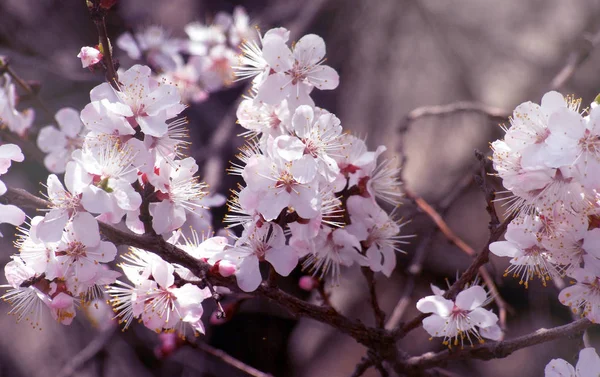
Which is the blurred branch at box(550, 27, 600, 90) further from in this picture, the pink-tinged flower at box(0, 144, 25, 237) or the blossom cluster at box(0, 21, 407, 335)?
the pink-tinged flower at box(0, 144, 25, 237)

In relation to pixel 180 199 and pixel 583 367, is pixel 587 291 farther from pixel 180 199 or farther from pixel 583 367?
pixel 180 199

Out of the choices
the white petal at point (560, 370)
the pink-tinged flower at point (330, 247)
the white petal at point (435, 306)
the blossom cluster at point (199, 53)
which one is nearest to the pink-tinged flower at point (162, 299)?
the pink-tinged flower at point (330, 247)

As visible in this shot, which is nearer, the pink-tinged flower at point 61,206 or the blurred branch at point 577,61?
the pink-tinged flower at point 61,206

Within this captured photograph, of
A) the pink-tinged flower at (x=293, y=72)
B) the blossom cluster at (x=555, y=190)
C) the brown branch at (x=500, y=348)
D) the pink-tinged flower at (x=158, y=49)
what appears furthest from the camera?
the pink-tinged flower at (x=158, y=49)

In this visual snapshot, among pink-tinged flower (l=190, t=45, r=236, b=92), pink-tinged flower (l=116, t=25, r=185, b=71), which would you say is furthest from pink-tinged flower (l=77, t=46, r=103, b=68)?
pink-tinged flower (l=190, t=45, r=236, b=92)

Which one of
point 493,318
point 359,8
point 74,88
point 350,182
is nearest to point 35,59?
point 74,88

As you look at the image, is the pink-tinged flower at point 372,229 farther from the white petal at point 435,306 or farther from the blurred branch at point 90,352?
the blurred branch at point 90,352

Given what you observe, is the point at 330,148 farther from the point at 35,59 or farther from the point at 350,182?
the point at 35,59
